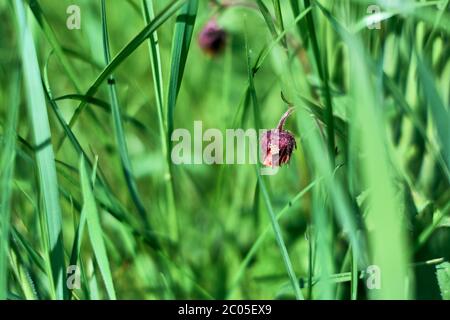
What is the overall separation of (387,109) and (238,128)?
0.71 ft

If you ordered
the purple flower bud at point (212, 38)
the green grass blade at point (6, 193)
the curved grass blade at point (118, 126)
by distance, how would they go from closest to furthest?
1. the green grass blade at point (6, 193)
2. the curved grass blade at point (118, 126)
3. the purple flower bud at point (212, 38)

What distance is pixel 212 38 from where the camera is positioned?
3.92ft

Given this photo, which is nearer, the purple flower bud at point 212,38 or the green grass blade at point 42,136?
the green grass blade at point 42,136

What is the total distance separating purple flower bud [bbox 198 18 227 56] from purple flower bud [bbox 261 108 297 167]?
1.15 feet

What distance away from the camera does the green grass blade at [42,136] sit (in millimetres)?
722

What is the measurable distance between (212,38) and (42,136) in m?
0.52

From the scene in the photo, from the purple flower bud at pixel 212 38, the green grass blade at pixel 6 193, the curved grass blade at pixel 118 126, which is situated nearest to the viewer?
the green grass blade at pixel 6 193

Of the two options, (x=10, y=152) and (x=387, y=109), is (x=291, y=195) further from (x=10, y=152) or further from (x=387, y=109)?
(x=10, y=152)

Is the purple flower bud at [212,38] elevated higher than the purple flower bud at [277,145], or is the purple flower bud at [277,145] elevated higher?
the purple flower bud at [212,38]

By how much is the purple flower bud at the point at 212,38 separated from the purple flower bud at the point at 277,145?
1.15 ft

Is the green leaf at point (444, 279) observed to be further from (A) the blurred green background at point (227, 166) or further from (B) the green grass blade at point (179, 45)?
(B) the green grass blade at point (179, 45)

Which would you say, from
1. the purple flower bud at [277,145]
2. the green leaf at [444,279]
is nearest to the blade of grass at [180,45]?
the purple flower bud at [277,145]

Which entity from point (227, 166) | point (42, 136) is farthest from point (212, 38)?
point (42, 136)

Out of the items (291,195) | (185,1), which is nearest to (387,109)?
(291,195)
